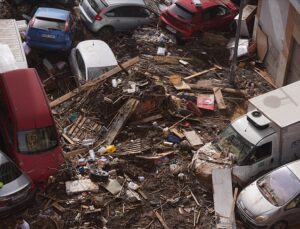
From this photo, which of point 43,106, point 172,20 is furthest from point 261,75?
point 43,106

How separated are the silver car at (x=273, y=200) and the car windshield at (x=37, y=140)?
4.81 metres

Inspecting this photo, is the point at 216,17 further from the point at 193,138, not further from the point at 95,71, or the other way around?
the point at 193,138

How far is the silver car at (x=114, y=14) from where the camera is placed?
20297 millimetres

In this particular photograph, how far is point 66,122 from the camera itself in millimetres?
15906

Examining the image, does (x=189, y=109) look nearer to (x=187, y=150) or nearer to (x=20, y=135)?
(x=187, y=150)

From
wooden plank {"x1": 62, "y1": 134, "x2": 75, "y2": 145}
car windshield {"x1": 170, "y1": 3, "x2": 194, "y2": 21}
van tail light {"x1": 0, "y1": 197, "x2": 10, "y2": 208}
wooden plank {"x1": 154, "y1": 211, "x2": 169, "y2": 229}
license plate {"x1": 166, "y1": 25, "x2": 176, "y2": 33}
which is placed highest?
car windshield {"x1": 170, "y1": 3, "x2": 194, "y2": 21}

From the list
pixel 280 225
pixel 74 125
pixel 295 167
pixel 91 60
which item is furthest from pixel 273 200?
Answer: pixel 91 60

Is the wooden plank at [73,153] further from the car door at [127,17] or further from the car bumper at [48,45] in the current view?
the car door at [127,17]

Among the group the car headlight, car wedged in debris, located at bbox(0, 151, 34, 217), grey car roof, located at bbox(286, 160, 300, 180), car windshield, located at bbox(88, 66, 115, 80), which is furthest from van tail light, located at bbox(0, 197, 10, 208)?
grey car roof, located at bbox(286, 160, 300, 180)

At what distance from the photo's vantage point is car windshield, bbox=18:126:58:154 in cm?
1358

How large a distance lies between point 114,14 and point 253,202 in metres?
10.1

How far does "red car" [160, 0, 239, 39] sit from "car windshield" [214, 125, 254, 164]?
681 centimetres

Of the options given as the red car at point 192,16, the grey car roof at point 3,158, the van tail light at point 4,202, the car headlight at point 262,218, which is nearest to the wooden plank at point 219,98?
the red car at point 192,16

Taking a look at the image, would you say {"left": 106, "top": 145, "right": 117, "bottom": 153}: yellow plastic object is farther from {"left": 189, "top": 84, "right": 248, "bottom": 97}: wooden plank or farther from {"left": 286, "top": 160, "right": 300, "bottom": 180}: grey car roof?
{"left": 286, "top": 160, "right": 300, "bottom": 180}: grey car roof
